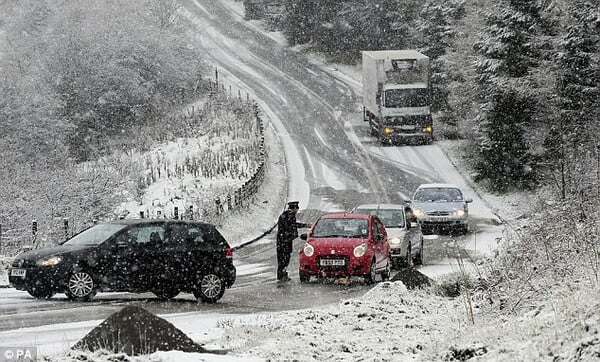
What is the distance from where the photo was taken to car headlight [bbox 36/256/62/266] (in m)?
17.3

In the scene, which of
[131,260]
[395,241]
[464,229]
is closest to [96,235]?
[131,260]

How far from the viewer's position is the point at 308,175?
47.1 m

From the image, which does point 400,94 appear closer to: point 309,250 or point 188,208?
point 188,208

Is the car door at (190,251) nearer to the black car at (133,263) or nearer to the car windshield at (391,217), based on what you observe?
the black car at (133,263)

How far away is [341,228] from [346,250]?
53.0 inches

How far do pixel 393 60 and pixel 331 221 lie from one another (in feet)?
89.6

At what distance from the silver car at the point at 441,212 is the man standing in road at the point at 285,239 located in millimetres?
10702

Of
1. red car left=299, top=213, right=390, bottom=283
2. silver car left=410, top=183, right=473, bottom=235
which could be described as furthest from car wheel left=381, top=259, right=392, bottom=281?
silver car left=410, top=183, right=473, bottom=235

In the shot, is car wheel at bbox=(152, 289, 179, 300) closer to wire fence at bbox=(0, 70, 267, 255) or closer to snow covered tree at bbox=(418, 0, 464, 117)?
wire fence at bbox=(0, 70, 267, 255)

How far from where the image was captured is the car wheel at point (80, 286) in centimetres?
1742

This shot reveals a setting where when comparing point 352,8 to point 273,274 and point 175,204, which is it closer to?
point 175,204

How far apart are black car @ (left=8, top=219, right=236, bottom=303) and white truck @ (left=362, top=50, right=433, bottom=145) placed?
103 feet

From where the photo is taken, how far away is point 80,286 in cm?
1745

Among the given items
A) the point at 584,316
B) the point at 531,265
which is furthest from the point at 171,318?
the point at 584,316
